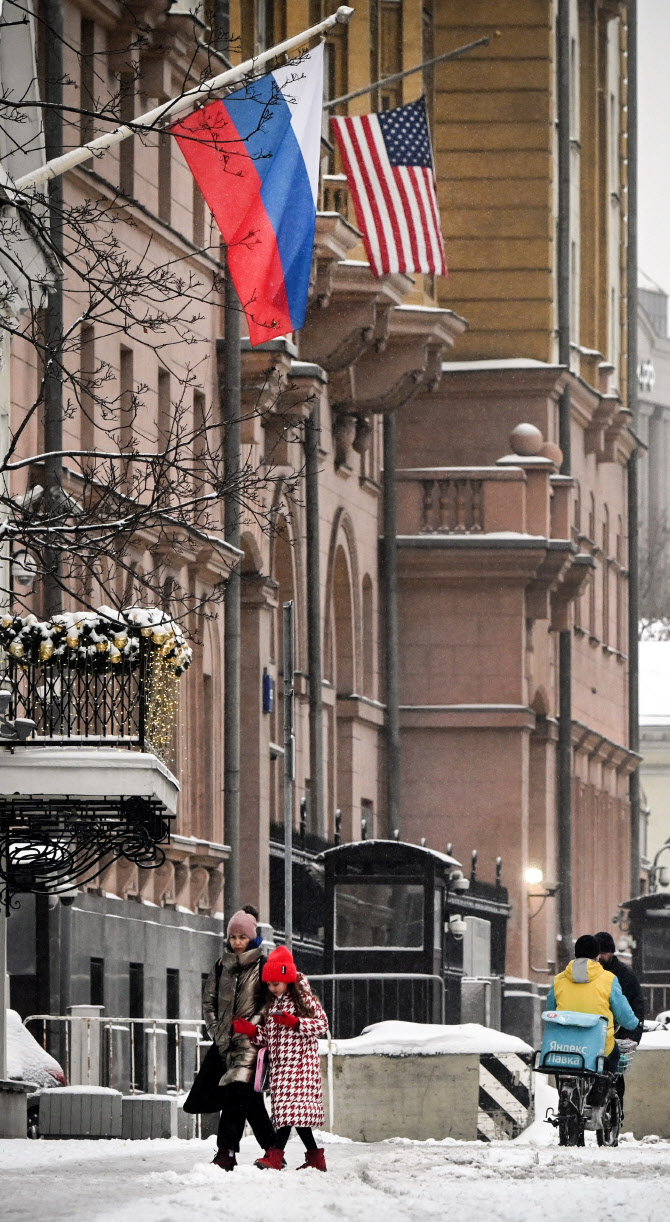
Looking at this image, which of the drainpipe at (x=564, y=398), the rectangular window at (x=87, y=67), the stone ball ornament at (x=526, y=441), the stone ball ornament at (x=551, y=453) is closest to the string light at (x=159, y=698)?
the rectangular window at (x=87, y=67)

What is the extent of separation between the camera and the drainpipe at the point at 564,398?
58969mm

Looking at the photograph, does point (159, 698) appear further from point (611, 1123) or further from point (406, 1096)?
point (406, 1096)

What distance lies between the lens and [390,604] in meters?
54.7

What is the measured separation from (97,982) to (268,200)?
860 cm

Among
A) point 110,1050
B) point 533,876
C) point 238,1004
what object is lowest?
point 110,1050

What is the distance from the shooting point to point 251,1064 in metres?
20.2

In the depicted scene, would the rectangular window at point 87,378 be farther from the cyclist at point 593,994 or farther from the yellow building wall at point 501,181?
the yellow building wall at point 501,181

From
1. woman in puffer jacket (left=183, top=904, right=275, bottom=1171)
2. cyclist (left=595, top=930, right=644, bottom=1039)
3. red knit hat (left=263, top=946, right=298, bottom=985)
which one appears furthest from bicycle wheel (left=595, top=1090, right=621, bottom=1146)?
red knit hat (left=263, top=946, right=298, bottom=985)

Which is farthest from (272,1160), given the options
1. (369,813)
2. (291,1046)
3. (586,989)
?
(369,813)

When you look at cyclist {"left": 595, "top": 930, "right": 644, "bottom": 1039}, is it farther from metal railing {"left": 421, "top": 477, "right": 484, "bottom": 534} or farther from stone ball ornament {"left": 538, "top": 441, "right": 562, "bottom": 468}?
stone ball ornament {"left": 538, "top": 441, "right": 562, "bottom": 468}

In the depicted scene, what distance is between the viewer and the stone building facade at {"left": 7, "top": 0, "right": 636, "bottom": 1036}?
40.0m

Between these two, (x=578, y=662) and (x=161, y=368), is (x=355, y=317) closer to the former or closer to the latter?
(x=161, y=368)

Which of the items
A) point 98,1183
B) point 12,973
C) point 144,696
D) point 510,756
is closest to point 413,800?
point 510,756

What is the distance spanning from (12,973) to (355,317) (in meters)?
17.4
